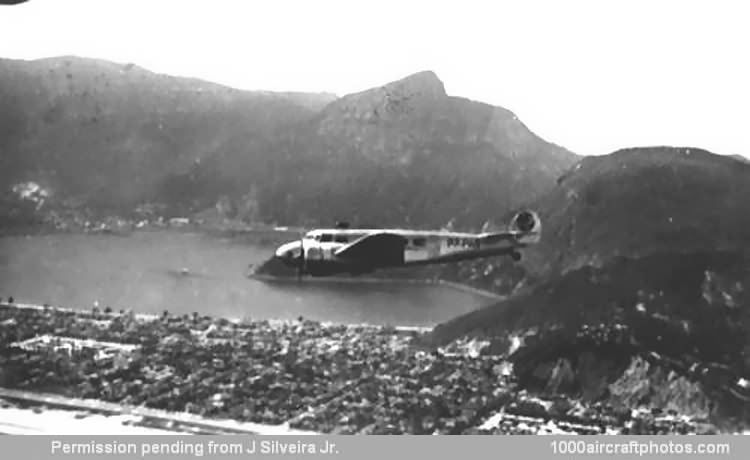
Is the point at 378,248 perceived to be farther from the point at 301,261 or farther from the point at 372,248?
the point at 301,261

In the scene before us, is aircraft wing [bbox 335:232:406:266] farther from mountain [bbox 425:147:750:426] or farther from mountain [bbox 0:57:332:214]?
mountain [bbox 0:57:332:214]

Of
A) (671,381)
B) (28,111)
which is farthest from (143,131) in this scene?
(671,381)

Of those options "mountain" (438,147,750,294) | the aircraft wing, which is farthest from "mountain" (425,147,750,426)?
the aircraft wing

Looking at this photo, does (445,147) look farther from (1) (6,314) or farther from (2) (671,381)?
(1) (6,314)

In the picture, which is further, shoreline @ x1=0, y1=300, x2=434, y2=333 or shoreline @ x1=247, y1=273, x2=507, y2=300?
shoreline @ x1=0, y1=300, x2=434, y2=333

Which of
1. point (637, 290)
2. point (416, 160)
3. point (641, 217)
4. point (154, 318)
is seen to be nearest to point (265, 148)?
point (416, 160)

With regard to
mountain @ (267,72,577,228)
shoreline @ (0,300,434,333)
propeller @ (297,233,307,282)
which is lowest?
shoreline @ (0,300,434,333)
